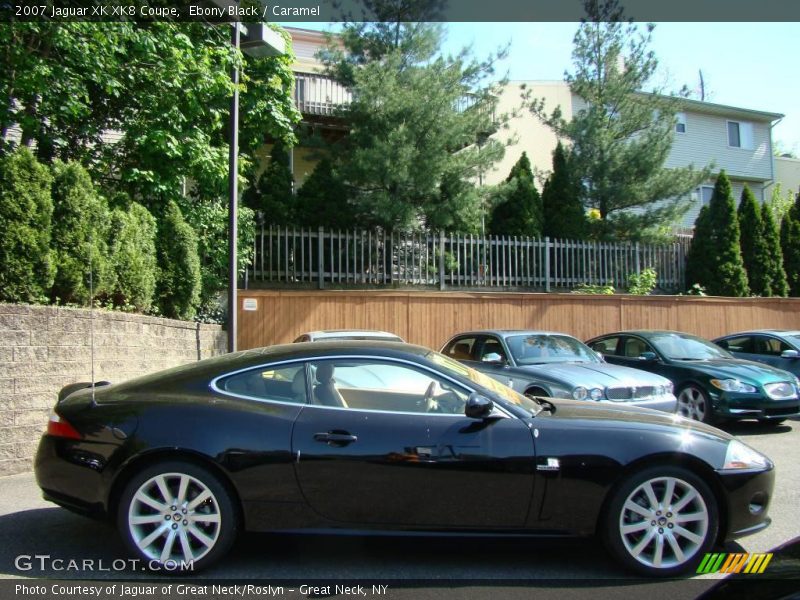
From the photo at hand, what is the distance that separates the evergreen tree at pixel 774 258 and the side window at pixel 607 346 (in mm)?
9900

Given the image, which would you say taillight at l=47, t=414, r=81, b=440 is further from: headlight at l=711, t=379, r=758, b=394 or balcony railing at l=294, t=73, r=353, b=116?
balcony railing at l=294, t=73, r=353, b=116

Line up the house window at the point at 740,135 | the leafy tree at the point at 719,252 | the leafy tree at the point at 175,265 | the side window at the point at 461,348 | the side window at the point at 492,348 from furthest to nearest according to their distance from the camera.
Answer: the house window at the point at 740,135 < the leafy tree at the point at 719,252 < the leafy tree at the point at 175,265 < the side window at the point at 461,348 < the side window at the point at 492,348

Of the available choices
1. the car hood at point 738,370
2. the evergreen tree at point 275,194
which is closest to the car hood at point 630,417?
the car hood at point 738,370

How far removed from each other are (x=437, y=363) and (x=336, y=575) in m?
1.45

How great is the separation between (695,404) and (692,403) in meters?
0.05

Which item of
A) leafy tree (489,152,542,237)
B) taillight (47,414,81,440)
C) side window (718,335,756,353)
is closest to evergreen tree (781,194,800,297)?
leafy tree (489,152,542,237)

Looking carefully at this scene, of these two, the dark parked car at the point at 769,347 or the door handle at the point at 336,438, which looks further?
the dark parked car at the point at 769,347

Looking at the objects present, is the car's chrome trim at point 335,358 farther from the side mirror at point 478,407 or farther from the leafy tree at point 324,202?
the leafy tree at point 324,202

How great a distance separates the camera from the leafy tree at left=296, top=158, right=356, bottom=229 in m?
14.9

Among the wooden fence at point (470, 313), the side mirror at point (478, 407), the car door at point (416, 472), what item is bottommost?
the car door at point (416, 472)

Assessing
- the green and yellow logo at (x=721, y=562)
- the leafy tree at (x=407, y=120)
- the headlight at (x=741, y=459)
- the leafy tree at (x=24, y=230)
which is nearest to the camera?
the green and yellow logo at (x=721, y=562)

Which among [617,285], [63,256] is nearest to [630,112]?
[617,285]

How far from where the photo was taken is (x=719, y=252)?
58.4 feet

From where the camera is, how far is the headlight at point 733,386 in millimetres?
8969
